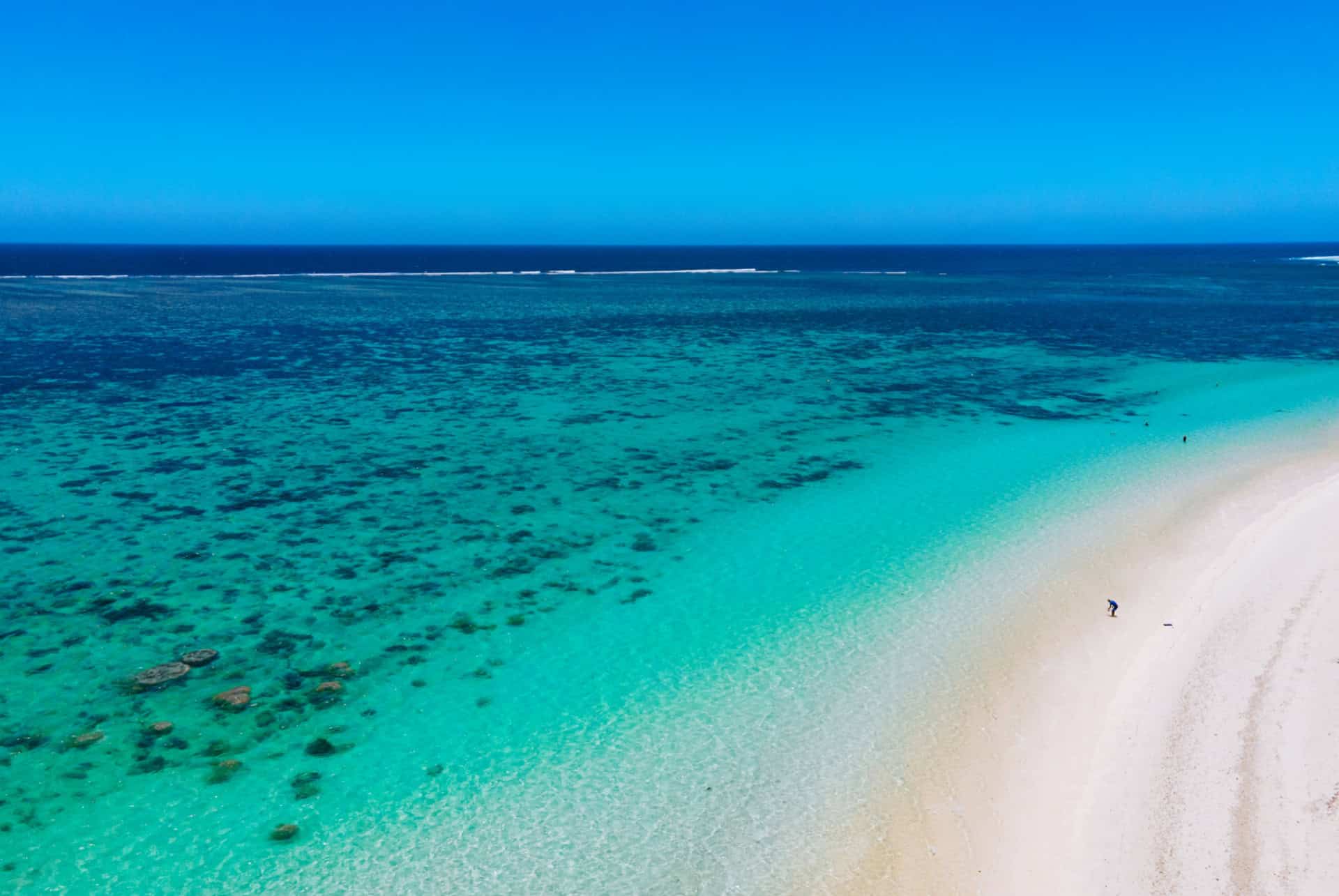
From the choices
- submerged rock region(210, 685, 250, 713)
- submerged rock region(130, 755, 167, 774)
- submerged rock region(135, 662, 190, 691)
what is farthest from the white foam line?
submerged rock region(130, 755, 167, 774)

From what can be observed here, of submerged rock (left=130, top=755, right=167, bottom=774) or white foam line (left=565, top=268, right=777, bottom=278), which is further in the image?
white foam line (left=565, top=268, right=777, bottom=278)

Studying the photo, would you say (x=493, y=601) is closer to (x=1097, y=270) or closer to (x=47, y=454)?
(x=47, y=454)

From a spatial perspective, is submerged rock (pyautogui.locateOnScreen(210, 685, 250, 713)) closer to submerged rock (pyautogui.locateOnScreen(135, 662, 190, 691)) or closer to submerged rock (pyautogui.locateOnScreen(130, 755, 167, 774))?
submerged rock (pyautogui.locateOnScreen(135, 662, 190, 691))

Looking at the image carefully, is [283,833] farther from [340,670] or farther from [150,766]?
[340,670]

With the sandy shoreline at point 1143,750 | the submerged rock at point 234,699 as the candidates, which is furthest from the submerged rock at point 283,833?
the sandy shoreline at point 1143,750

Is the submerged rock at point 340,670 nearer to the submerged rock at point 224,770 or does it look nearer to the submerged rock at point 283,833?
the submerged rock at point 224,770

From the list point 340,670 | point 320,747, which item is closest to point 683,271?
point 340,670
